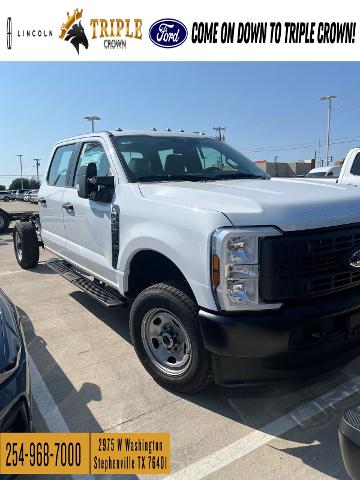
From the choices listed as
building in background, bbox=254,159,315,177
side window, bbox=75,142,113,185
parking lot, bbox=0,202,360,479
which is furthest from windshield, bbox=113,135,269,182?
building in background, bbox=254,159,315,177

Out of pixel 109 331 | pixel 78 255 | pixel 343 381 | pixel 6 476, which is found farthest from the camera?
pixel 78 255

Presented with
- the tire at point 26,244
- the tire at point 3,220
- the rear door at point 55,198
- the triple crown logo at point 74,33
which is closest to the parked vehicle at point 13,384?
the rear door at point 55,198

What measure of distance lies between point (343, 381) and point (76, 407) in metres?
2.07

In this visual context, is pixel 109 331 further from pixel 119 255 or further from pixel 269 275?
pixel 269 275

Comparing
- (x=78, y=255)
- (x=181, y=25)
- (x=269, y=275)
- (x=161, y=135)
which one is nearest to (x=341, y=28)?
(x=181, y=25)

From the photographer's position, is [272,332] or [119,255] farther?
[119,255]

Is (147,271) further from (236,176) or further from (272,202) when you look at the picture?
(272,202)

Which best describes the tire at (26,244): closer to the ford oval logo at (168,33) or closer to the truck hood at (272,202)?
the truck hood at (272,202)

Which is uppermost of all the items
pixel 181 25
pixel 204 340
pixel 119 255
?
pixel 181 25

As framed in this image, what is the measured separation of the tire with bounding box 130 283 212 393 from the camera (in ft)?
8.87

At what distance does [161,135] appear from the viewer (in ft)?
14.2

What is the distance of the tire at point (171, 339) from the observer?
270 centimetres

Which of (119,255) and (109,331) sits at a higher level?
(119,255)

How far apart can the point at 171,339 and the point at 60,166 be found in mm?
3298
